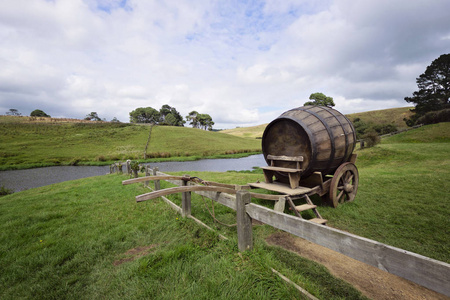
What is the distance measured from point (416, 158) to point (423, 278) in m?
15.9

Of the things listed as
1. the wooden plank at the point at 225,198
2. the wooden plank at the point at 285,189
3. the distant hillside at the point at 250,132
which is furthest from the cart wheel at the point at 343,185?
the distant hillside at the point at 250,132

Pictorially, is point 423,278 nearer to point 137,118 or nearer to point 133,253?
point 133,253

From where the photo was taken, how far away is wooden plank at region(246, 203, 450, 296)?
1318 mm

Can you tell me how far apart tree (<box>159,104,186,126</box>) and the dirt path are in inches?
3232

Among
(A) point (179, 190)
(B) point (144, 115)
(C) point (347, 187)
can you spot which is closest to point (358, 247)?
(A) point (179, 190)

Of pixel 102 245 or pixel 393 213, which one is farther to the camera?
pixel 393 213

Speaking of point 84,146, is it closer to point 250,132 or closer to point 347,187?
point 347,187

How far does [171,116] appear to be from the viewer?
81.3 meters

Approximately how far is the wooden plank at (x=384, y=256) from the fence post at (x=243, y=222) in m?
0.70

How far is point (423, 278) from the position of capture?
1.39 meters

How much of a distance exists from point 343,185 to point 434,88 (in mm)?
46922

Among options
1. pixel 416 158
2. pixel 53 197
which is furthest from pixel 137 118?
pixel 416 158

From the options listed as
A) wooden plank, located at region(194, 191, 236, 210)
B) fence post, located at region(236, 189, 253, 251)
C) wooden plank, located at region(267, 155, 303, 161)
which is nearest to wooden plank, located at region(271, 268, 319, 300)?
fence post, located at region(236, 189, 253, 251)

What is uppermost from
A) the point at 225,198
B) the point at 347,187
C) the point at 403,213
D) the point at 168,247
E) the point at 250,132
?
the point at 250,132
